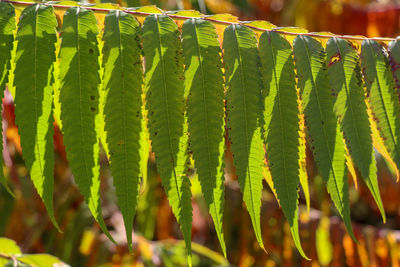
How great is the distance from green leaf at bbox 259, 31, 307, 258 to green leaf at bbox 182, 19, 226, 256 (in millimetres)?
97

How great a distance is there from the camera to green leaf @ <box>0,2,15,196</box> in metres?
0.86

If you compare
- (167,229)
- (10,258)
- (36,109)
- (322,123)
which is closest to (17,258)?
(10,258)

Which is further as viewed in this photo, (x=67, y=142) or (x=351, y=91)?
(x=351, y=91)

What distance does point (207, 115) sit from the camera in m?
0.93

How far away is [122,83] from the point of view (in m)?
0.91

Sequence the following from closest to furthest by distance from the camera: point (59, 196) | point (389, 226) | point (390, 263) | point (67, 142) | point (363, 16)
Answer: point (67, 142) → point (390, 263) → point (59, 196) → point (363, 16) → point (389, 226)

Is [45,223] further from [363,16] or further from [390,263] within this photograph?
[363,16]

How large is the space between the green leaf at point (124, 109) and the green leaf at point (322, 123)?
1.03 feet

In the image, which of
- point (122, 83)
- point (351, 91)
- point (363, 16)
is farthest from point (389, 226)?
point (122, 83)

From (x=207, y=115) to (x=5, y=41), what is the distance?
360 mm

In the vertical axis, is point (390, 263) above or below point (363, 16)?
below

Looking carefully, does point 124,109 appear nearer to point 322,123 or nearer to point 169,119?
point 169,119

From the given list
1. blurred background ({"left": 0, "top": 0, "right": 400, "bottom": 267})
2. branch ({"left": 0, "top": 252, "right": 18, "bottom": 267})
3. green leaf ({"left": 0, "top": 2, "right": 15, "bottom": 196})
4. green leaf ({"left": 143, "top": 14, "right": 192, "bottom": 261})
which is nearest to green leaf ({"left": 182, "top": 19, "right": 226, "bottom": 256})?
green leaf ({"left": 143, "top": 14, "right": 192, "bottom": 261})

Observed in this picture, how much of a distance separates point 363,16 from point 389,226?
161 cm
